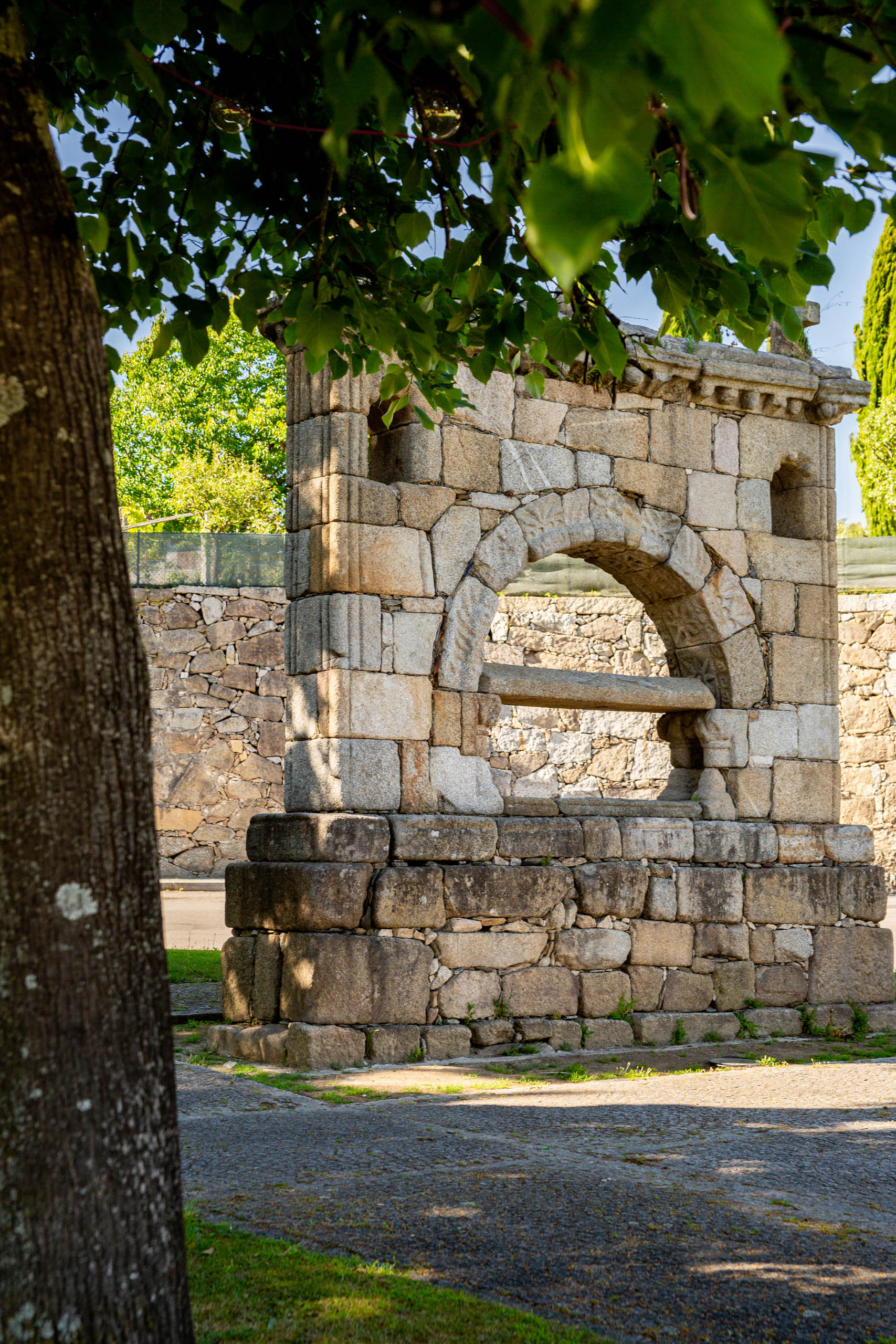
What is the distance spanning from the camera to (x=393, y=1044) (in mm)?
6836

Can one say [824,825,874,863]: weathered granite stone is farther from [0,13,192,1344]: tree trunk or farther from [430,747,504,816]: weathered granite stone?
[0,13,192,1344]: tree trunk

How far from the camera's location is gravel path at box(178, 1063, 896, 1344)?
3.44 meters

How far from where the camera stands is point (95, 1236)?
7.74 ft

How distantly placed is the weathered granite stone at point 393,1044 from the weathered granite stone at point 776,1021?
7.57 ft

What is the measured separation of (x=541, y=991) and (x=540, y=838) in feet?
2.77

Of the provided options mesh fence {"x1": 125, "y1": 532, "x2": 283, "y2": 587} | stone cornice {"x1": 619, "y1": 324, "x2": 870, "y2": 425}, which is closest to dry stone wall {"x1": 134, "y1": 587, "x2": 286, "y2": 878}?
mesh fence {"x1": 125, "y1": 532, "x2": 283, "y2": 587}

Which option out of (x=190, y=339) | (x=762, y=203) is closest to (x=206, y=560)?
(x=190, y=339)

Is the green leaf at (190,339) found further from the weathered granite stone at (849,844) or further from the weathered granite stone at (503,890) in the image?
the weathered granite stone at (849,844)

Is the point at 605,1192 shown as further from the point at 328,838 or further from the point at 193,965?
the point at 193,965

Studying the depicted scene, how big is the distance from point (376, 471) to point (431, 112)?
330 cm

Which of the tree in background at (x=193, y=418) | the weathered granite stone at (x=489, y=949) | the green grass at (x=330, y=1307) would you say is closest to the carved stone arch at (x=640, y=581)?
the weathered granite stone at (x=489, y=949)

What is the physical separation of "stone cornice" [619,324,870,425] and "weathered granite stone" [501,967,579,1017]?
3584 millimetres

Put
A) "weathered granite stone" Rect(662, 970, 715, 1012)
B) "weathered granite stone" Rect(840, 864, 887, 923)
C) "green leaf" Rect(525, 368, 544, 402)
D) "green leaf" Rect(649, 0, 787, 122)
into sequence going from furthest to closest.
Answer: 1. "weathered granite stone" Rect(840, 864, 887, 923)
2. "weathered granite stone" Rect(662, 970, 715, 1012)
3. "green leaf" Rect(525, 368, 544, 402)
4. "green leaf" Rect(649, 0, 787, 122)

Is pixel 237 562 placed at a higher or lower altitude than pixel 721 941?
higher
